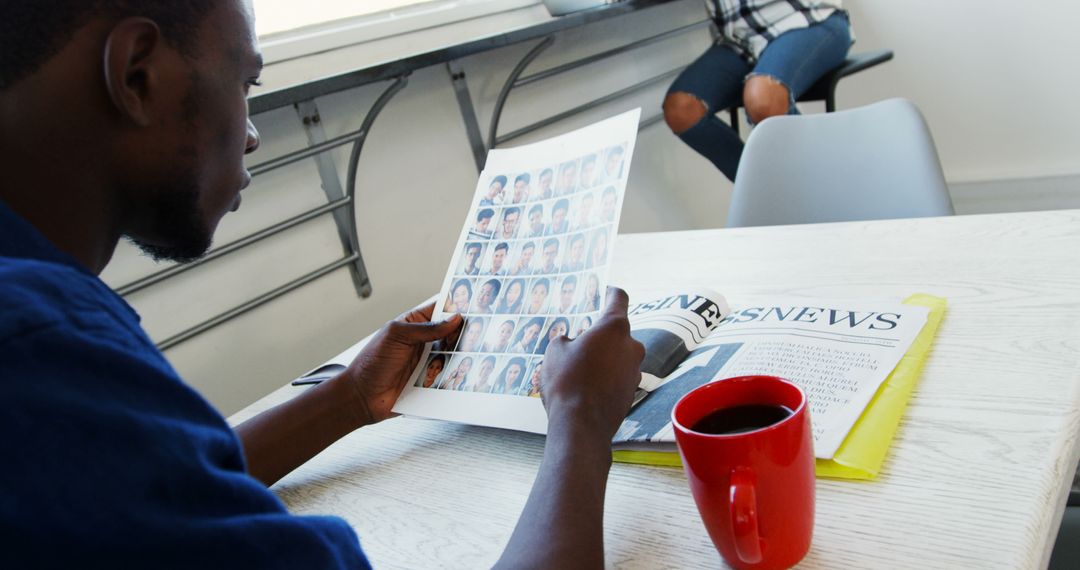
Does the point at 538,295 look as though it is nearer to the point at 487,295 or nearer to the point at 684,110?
the point at 487,295

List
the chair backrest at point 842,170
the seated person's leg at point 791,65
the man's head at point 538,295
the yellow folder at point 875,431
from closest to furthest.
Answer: the yellow folder at point 875,431 < the man's head at point 538,295 < the chair backrest at point 842,170 < the seated person's leg at point 791,65

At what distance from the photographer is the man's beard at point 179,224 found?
522 millimetres

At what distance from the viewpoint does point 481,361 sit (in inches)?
31.7

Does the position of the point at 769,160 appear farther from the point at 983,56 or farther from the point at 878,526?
the point at 983,56

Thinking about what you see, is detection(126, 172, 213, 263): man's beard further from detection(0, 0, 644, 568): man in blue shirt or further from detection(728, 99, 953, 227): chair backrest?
detection(728, 99, 953, 227): chair backrest

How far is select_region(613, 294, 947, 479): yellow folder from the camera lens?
1.88ft

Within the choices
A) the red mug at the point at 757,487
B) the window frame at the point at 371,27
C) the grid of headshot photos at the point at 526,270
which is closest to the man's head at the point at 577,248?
the grid of headshot photos at the point at 526,270

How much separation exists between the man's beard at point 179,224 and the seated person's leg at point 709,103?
2020 mm

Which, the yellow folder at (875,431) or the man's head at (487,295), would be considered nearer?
the yellow folder at (875,431)

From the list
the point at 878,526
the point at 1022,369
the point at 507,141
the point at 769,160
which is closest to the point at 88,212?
the point at 878,526

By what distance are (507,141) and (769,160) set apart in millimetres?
1006

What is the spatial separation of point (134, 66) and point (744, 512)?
40 cm

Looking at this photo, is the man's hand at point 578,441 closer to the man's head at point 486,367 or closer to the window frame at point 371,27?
the man's head at point 486,367

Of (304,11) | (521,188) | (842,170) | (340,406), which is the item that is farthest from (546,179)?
(304,11)
